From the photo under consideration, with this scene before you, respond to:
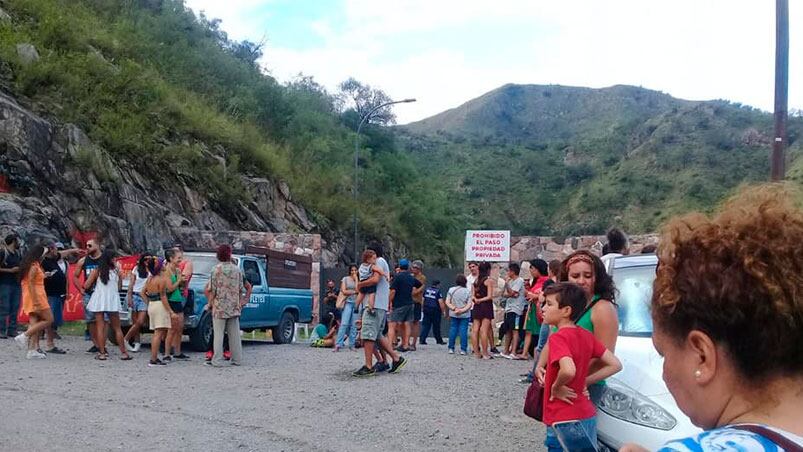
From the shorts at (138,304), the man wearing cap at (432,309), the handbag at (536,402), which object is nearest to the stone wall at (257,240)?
the man wearing cap at (432,309)

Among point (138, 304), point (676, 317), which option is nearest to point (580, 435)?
point (676, 317)

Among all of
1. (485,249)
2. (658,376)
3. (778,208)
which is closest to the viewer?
(778,208)

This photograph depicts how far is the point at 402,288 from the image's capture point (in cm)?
1419

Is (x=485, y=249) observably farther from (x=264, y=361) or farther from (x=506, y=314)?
(x=264, y=361)

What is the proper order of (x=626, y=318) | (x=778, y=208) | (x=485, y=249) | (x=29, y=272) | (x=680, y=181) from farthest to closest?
(x=680, y=181), (x=485, y=249), (x=29, y=272), (x=626, y=318), (x=778, y=208)

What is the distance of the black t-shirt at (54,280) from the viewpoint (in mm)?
13352

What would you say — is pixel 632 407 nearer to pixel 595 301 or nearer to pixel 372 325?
pixel 595 301

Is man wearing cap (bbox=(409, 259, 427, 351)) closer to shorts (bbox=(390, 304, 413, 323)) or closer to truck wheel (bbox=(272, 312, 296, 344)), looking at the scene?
shorts (bbox=(390, 304, 413, 323))

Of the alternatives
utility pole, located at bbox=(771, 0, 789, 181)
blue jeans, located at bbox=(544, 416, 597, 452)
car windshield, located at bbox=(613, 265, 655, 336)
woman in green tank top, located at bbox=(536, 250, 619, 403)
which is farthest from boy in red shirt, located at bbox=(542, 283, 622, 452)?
utility pole, located at bbox=(771, 0, 789, 181)

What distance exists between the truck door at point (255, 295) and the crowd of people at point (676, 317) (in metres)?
2.87

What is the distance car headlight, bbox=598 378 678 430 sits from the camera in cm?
466

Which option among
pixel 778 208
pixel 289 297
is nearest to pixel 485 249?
pixel 289 297

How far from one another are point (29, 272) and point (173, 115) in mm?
19768

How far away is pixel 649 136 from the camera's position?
68.2m
